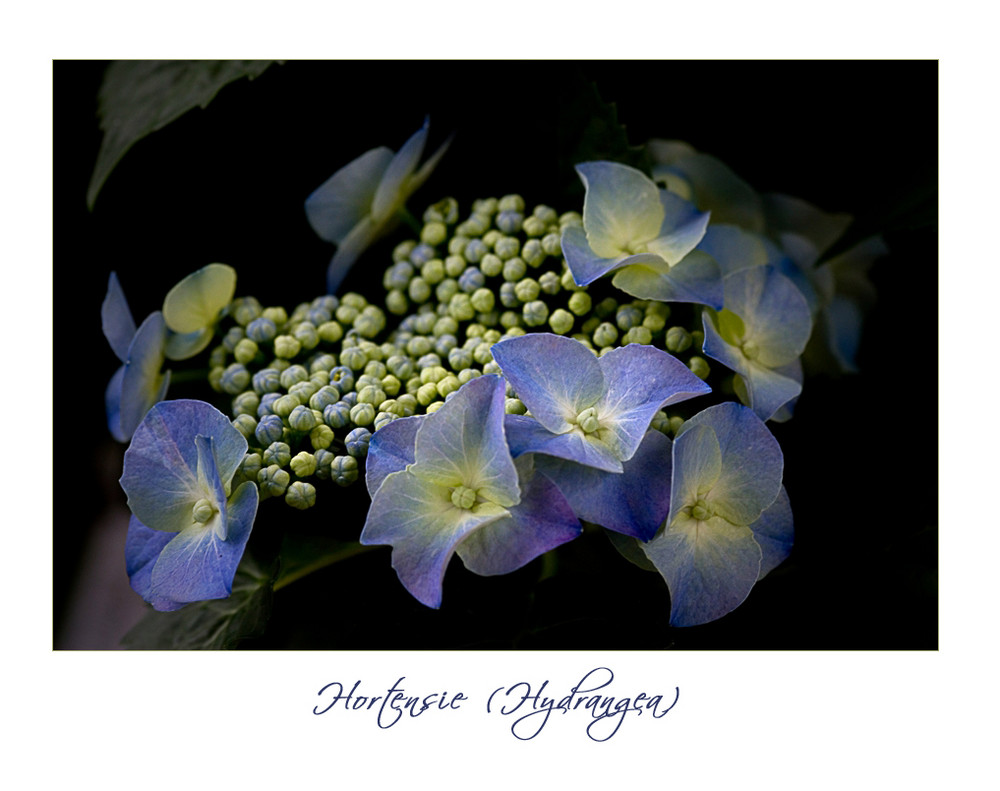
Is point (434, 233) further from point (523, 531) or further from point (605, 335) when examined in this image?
point (523, 531)

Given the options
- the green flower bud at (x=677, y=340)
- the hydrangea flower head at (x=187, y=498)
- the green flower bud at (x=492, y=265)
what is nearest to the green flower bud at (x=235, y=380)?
the hydrangea flower head at (x=187, y=498)

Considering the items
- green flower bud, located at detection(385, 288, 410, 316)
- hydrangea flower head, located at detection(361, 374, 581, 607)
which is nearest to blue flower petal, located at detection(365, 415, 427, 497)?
hydrangea flower head, located at detection(361, 374, 581, 607)

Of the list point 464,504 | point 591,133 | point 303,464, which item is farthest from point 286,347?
point 591,133

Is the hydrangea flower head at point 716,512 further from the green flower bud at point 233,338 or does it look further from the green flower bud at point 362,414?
the green flower bud at point 233,338

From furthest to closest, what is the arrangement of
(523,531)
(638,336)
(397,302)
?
(397,302)
(638,336)
(523,531)

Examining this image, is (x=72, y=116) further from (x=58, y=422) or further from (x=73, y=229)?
(x=58, y=422)

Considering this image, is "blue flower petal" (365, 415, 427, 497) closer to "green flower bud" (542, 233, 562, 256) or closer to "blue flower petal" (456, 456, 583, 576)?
"blue flower petal" (456, 456, 583, 576)
